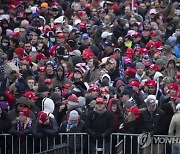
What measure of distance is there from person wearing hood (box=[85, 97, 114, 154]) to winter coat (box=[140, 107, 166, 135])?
66 cm

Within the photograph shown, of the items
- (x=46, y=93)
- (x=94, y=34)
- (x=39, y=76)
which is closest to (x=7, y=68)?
(x=39, y=76)

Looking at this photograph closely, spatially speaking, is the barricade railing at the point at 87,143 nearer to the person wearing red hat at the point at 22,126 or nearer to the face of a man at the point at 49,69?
the person wearing red hat at the point at 22,126

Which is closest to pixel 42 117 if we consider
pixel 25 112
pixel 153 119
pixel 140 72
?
pixel 25 112

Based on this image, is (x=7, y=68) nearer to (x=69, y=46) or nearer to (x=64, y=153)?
(x=69, y=46)

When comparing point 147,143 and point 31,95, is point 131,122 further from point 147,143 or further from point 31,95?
point 31,95

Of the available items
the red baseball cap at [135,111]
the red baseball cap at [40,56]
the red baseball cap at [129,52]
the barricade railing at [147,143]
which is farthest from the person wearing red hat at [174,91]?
the red baseball cap at [40,56]

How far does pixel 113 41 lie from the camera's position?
26.8 m

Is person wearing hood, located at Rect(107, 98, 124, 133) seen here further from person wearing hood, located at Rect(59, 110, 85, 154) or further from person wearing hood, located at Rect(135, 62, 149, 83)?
person wearing hood, located at Rect(135, 62, 149, 83)

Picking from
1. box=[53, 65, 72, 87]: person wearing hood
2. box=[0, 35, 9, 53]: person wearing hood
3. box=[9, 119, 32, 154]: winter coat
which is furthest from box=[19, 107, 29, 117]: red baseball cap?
box=[0, 35, 9, 53]: person wearing hood

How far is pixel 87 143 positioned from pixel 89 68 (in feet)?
14.2

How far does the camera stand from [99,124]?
63.5ft

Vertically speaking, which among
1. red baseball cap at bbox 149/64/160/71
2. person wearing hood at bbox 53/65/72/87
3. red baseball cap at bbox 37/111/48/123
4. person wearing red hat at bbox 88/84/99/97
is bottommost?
red baseball cap at bbox 37/111/48/123

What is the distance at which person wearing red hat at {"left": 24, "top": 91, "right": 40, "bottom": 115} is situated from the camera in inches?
798

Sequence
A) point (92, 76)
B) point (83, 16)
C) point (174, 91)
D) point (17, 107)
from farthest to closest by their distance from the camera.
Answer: point (83, 16), point (92, 76), point (174, 91), point (17, 107)
